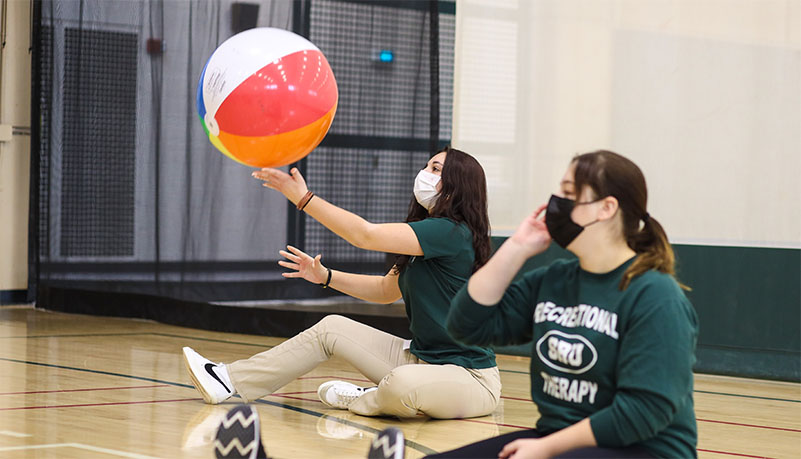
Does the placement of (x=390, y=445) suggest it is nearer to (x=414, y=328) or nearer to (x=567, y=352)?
(x=567, y=352)

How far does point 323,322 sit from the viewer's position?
322cm

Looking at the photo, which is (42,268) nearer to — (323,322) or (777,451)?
(323,322)

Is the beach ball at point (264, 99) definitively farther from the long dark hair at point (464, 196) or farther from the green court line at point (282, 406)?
the green court line at point (282, 406)

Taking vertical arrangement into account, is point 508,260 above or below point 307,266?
above

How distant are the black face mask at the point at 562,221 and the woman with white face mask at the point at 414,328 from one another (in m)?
1.16

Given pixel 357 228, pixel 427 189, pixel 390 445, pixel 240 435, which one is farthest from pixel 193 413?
pixel 390 445

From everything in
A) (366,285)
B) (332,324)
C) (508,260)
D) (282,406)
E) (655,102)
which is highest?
(655,102)

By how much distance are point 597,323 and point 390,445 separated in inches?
16.1

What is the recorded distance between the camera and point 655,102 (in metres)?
4.63

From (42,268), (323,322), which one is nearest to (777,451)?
(323,322)

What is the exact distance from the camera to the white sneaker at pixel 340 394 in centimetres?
329

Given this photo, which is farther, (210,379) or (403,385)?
(210,379)

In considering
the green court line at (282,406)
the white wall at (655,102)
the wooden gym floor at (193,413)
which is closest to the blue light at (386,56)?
the white wall at (655,102)

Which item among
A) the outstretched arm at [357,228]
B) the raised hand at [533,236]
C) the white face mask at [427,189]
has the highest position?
the white face mask at [427,189]
